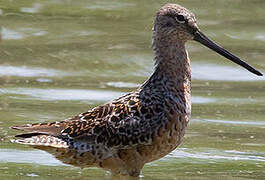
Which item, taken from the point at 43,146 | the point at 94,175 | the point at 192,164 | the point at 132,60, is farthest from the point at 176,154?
the point at 132,60

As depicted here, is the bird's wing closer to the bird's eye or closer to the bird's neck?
the bird's neck

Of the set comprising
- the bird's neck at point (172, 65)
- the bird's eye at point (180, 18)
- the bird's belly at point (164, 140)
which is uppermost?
the bird's eye at point (180, 18)

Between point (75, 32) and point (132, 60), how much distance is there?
1.54 metres

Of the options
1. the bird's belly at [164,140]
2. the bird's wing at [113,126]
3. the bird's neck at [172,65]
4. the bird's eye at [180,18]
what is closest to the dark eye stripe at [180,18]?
the bird's eye at [180,18]

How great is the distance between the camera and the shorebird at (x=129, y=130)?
28.8ft

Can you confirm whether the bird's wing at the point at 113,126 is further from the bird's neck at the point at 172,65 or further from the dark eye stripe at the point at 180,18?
the dark eye stripe at the point at 180,18

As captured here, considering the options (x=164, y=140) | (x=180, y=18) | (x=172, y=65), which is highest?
(x=180, y=18)

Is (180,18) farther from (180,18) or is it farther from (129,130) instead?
(129,130)

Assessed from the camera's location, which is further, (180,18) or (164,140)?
(180,18)

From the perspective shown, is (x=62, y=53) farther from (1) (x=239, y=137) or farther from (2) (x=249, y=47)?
(1) (x=239, y=137)

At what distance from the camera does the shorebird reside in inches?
346

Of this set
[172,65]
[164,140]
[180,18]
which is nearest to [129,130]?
[164,140]

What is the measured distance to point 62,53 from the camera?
13.8 m

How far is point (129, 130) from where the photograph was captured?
883 centimetres
